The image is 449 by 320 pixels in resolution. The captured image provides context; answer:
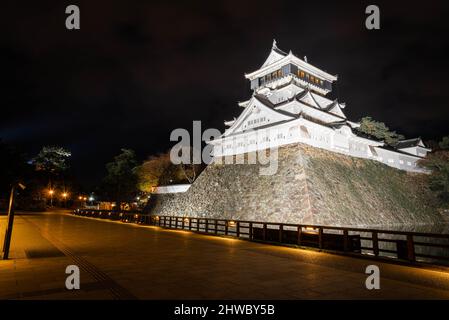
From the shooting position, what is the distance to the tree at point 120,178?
52.5m

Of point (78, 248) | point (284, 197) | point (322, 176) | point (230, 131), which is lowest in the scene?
point (78, 248)

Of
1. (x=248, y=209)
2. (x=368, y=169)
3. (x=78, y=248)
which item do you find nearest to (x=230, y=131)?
(x=248, y=209)

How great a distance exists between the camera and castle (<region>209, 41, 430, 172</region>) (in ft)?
97.8

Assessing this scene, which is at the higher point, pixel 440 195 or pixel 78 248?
pixel 440 195

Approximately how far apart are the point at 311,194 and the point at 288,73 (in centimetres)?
2176

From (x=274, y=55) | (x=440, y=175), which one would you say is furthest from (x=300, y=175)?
(x=274, y=55)

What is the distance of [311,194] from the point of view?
23.5 metres

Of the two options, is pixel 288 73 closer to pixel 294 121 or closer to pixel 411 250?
pixel 294 121

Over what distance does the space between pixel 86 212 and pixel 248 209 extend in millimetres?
28401

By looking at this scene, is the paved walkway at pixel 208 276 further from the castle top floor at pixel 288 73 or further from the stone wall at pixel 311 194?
the castle top floor at pixel 288 73

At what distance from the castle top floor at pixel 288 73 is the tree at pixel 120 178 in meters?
26.9
